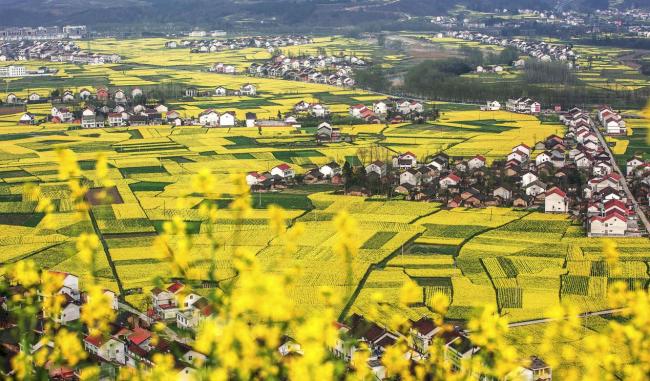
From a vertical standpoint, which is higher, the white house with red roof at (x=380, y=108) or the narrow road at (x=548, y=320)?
the narrow road at (x=548, y=320)

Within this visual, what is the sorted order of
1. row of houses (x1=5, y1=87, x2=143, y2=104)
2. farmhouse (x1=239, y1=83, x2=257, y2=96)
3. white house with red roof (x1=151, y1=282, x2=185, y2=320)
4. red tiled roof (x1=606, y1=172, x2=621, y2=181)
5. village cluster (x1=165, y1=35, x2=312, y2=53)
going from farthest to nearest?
1. village cluster (x1=165, y1=35, x2=312, y2=53)
2. farmhouse (x1=239, y1=83, x2=257, y2=96)
3. row of houses (x1=5, y1=87, x2=143, y2=104)
4. red tiled roof (x1=606, y1=172, x2=621, y2=181)
5. white house with red roof (x1=151, y1=282, x2=185, y2=320)

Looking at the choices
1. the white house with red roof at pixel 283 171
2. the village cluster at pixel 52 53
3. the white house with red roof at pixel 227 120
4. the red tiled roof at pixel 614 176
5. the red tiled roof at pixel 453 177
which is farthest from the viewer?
the village cluster at pixel 52 53

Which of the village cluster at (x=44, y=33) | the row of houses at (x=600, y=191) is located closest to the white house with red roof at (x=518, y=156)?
the row of houses at (x=600, y=191)

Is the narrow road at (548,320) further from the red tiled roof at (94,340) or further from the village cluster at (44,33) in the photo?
the village cluster at (44,33)

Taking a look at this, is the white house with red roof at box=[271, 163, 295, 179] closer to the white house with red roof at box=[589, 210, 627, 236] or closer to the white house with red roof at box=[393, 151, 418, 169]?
the white house with red roof at box=[393, 151, 418, 169]

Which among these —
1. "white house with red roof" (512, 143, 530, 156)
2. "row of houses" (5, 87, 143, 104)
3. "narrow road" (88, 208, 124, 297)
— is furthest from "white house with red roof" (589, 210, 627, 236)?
"row of houses" (5, 87, 143, 104)

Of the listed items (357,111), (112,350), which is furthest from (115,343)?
(357,111)
